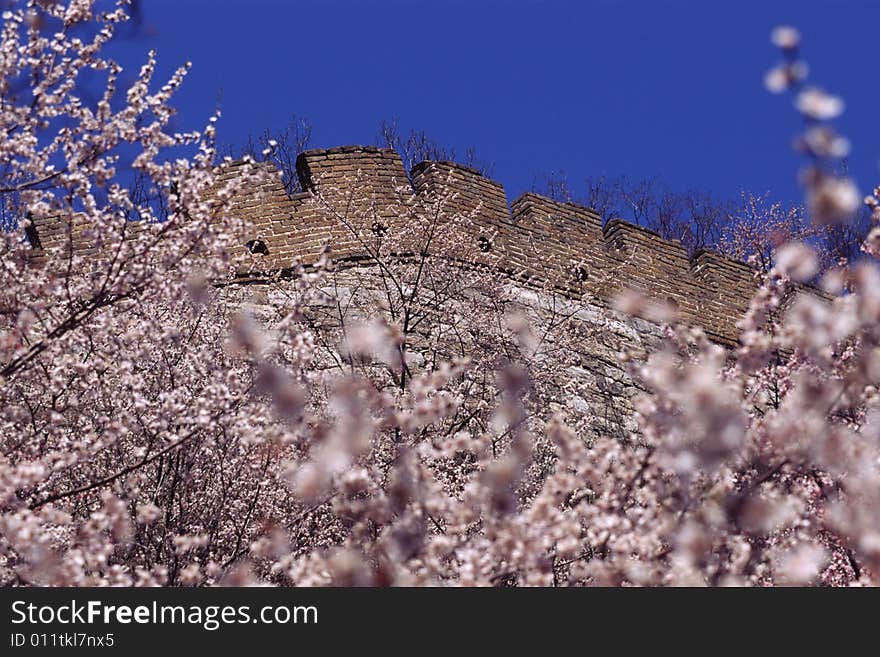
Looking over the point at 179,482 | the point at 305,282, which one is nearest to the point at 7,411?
the point at 179,482

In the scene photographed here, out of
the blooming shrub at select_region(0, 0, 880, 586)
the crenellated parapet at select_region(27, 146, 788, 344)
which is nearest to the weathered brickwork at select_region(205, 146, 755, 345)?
the crenellated parapet at select_region(27, 146, 788, 344)

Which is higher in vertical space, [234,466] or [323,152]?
[323,152]

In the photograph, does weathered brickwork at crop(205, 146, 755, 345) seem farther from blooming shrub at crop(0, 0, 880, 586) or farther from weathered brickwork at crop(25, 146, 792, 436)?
blooming shrub at crop(0, 0, 880, 586)

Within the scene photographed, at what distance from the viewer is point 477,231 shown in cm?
1092

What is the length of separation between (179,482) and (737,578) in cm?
403

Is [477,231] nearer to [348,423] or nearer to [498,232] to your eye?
[498,232]

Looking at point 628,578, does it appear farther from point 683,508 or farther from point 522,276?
point 522,276

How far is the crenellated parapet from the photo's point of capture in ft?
34.4

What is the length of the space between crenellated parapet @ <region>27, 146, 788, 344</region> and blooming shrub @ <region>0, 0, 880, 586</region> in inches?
21.7

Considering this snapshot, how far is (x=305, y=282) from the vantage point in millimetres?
5656

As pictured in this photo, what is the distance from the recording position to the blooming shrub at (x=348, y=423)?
3.42 m

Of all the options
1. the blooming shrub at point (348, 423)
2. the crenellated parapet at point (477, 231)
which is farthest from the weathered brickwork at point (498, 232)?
the blooming shrub at point (348, 423)

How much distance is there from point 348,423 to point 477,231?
6739mm

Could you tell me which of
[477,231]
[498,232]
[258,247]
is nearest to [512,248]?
[498,232]
